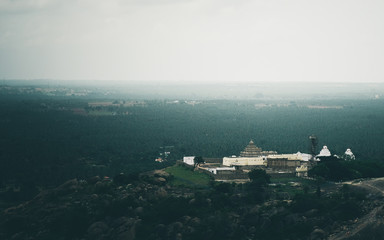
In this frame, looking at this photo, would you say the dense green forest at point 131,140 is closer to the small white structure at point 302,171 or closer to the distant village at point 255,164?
the distant village at point 255,164

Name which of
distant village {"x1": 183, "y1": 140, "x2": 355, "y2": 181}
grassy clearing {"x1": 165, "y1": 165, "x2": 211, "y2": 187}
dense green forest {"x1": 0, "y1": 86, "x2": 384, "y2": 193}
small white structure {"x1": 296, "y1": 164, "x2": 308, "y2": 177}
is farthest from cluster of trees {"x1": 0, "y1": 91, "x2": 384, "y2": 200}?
small white structure {"x1": 296, "y1": 164, "x2": 308, "y2": 177}

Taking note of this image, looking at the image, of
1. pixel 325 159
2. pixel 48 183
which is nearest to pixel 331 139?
pixel 325 159

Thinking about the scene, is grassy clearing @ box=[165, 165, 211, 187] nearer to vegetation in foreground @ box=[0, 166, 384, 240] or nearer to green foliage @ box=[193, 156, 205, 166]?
green foliage @ box=[193, 156, 205, 166]

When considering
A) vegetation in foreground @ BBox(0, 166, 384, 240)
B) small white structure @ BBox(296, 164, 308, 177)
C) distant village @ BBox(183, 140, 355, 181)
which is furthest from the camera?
small white structure @ BBox(296, 164, 308, 177)

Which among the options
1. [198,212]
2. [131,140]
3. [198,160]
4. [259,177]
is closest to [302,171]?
[259,177]

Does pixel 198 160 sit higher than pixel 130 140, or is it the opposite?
pixel 198 160

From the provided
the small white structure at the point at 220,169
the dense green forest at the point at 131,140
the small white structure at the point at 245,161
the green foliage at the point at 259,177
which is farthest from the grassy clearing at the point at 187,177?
the dense green forest at the point at 131,140

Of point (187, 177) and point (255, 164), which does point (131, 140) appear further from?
point (187, 177)
